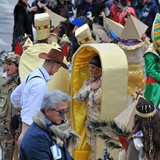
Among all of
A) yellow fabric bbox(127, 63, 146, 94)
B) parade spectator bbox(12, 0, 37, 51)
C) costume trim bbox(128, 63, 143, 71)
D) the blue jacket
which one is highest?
the blue jacket

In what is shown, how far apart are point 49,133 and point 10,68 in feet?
8.99

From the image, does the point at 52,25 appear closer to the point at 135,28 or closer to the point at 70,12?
the point at 135,28

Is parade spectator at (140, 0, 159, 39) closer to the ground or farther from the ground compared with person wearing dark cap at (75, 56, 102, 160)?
closer to the ground

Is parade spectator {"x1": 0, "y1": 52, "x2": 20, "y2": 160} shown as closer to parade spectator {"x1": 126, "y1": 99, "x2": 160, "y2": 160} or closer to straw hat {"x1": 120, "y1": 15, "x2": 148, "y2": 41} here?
straw hat {"x1": 120, "y1": 15, "x2": 148, "y2": 41}

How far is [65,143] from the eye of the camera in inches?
156

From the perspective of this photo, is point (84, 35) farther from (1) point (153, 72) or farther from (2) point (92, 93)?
(2) point (92, 93)

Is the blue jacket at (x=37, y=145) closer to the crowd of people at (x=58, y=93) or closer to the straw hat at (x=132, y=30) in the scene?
the crowd of people at (x=58, y=93)

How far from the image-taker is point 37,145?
368 centimetres

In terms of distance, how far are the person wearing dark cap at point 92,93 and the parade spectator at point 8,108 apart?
935 mm

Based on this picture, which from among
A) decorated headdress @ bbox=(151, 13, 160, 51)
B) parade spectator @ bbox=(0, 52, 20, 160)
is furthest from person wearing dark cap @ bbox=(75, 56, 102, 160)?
decorated headdress @ bbox=(151, 13, 160, 51)

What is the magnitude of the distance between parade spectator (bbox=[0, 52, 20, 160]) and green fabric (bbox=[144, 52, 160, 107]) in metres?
1.73

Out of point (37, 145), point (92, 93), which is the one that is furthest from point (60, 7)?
point (37, 145)

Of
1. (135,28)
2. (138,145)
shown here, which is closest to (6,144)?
(135,28)

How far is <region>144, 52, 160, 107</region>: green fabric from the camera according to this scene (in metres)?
6.60
